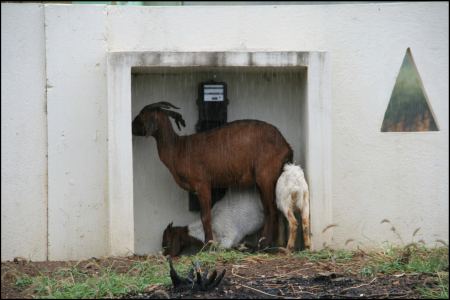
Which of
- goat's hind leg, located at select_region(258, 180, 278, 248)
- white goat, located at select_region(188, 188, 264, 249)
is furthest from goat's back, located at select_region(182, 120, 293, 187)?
white goat, located at select_region(188, 188, 264, 249)

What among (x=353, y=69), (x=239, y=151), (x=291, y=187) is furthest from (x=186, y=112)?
(x=353, y=69)

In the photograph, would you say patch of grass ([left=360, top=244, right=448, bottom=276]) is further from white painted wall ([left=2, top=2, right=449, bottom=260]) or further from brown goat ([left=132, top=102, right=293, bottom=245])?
brown goat ([left=132, top=102, right=293, bottom=245])

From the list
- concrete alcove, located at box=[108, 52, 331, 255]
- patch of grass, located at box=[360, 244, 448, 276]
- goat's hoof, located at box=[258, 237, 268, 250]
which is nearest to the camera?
patch of grass, located at box=[360, 244, 448, 276]

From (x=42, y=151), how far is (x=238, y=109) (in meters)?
2.46

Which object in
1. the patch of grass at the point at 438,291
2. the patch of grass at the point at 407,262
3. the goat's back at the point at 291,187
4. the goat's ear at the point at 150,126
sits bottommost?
the patch of grass at the point at 438,291

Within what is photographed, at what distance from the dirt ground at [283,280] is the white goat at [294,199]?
0.66 m

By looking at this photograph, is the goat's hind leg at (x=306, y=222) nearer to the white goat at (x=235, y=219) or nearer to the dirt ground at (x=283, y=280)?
the dirt ground at (x=283, y=280)

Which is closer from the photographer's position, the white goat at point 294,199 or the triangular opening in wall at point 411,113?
the white goat at point 294,199

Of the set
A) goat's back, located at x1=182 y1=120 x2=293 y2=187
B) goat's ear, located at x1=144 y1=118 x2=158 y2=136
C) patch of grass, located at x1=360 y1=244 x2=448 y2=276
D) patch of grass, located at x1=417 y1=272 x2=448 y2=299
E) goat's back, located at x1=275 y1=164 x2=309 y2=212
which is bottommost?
patch of grass, located at x1=417 y1=272 x2=448 y2=299

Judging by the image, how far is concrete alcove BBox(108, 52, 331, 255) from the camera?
8.48m

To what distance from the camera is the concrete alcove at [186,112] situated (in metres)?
8.48

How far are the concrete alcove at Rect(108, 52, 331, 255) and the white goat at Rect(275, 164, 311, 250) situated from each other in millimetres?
112

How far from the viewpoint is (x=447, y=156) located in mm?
9164

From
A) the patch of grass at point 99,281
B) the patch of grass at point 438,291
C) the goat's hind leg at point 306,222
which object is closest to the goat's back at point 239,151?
the goat's hind leg at point 306,222
